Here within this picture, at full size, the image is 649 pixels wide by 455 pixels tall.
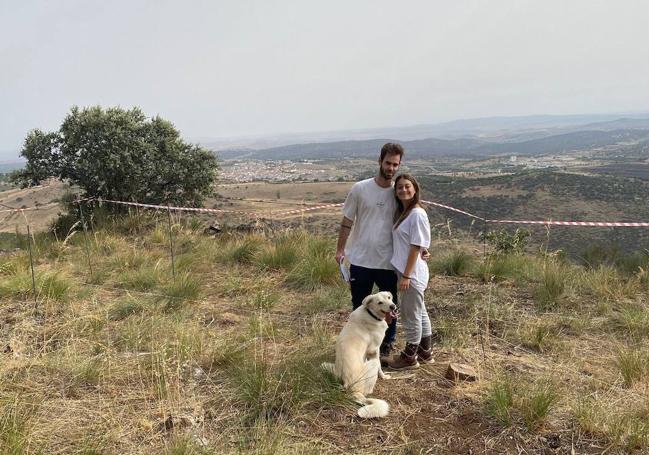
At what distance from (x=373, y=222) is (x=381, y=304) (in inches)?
28.8

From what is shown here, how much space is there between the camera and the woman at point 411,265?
3.61m

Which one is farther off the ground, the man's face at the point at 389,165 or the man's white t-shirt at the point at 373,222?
the man's face at the point at 389,165

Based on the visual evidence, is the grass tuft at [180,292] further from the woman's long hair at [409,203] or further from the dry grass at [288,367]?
the woman's long hair at [409,203]

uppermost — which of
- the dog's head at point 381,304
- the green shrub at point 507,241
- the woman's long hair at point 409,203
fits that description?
the woman's long hair at point 409,203

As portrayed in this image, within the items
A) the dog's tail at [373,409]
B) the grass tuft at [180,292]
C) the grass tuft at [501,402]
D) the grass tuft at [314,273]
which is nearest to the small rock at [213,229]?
the grass tuft at [314,273]

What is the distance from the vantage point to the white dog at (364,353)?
3.27m

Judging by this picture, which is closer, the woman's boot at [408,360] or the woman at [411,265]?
the woman at [411,265]

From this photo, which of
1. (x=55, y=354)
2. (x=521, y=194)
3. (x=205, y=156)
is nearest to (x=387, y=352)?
(x=55, y=354)

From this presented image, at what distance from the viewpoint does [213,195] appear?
15.8 m

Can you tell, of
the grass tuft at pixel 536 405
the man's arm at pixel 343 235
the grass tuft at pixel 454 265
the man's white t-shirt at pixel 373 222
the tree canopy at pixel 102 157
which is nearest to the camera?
the grass tuft at pixel 536 405

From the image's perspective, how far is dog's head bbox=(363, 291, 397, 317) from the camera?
3.50 metres

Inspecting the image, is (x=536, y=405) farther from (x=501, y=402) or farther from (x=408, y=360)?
(x=408, y=360)

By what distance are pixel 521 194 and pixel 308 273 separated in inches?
1214

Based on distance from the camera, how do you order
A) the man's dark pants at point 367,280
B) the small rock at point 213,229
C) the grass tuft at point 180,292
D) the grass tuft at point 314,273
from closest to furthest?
the man's dark pants at point 367,280, the grass tuft at point 180,292, the grass tuft at point 314,273, the small rock at point 213,229
